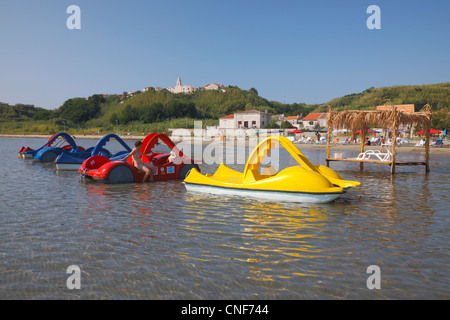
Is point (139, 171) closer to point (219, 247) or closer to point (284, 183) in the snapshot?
point (284, 183)

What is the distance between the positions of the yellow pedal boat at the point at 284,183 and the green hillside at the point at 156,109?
91899mm

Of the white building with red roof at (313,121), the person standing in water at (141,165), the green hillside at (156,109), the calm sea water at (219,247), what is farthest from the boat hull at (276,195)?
the white building with red roof at (313,121)

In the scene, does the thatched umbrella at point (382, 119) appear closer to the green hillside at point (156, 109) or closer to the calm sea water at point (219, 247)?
the calm sea water at point (219, 247)

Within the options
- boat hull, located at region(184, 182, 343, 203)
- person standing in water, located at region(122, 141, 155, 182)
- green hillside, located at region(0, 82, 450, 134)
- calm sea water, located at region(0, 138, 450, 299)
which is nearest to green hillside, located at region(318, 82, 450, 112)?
green hillside, located at region(0, 82, 450, 134)

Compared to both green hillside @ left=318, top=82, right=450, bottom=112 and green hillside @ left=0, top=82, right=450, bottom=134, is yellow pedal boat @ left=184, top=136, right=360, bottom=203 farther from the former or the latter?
green hillside @ left=318, top=82, right=450, bottom=112

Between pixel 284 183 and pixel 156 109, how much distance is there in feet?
387

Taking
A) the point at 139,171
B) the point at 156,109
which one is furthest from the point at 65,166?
the point at 156,109

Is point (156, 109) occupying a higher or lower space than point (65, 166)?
higher

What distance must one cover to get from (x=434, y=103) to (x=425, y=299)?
12857 cm

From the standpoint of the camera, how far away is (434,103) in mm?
112562

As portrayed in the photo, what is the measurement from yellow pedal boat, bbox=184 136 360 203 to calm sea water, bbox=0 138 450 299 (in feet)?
1.05

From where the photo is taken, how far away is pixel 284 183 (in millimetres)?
9867

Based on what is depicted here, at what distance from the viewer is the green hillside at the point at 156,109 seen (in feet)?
378

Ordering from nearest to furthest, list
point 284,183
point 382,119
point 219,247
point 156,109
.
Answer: point 219,247, point 284,183, point 382,119, point 156,109
